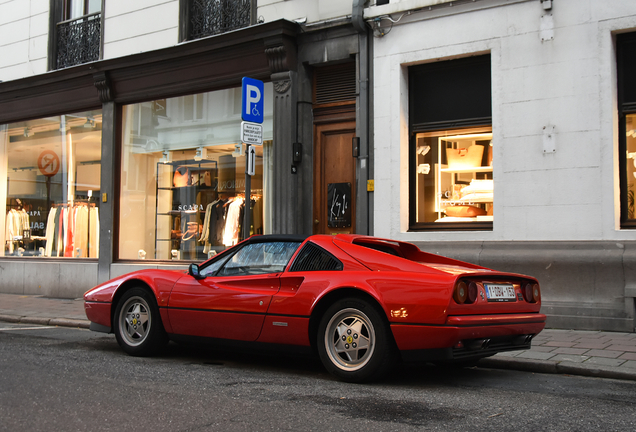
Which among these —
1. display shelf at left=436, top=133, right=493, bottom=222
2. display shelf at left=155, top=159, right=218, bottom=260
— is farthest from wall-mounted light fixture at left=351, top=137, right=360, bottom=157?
display shelf at left=155, top=159, right=218, bottom=260

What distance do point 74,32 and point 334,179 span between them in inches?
307

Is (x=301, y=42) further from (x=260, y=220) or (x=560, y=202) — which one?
(x=560, y=202)

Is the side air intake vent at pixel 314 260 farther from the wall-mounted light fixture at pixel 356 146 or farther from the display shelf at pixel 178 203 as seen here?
the display shelf at pixel 178 203

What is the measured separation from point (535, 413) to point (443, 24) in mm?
7137

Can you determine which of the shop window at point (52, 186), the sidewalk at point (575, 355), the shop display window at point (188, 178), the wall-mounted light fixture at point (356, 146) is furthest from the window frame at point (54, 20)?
the wall-mounted light fixture at point (356, 146)

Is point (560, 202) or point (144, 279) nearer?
point (144, 279)

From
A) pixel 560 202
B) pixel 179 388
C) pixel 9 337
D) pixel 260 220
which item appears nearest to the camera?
pixel 179 388

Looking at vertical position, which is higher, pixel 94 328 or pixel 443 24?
pixel 443 24

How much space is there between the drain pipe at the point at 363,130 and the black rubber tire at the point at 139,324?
185 inches

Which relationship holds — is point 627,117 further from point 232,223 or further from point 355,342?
point 232,223

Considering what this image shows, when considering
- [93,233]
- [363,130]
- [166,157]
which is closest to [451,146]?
[363,130]

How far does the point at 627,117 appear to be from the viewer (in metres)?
8.91

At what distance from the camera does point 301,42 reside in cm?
1164

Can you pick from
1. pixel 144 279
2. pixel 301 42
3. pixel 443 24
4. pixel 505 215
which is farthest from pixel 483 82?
pixel 144 279
